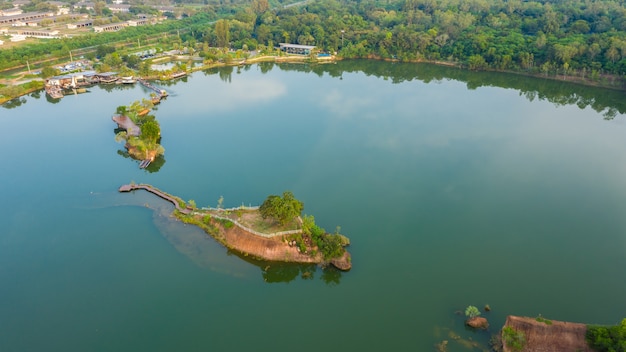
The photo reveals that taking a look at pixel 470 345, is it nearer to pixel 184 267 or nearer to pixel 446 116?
pixel 184 267

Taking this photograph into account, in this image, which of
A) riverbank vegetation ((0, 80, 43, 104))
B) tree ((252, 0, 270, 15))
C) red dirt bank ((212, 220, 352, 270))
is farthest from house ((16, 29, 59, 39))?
red dirt bank ((212, 220, 352, 270))

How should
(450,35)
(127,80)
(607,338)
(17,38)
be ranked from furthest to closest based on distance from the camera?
1. (17,38)
2. (450,35)
3. (127,80)
4. (607,338)

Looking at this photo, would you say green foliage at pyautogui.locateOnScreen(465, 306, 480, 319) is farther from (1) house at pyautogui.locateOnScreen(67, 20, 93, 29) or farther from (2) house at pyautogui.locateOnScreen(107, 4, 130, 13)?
(2) house at pyautogui.locateOnScreen(107, 4, 130, 13)

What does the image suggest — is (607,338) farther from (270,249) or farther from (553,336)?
(270,249)

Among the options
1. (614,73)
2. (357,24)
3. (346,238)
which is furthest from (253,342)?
(357,24)

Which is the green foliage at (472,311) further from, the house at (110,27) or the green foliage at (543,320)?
the house at (110,27)

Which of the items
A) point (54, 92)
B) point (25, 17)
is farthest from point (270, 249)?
point (25, 17)

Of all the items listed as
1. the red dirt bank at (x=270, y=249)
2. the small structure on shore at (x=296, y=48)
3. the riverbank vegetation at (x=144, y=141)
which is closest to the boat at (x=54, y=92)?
the riverbank vegetation at (x=144, y=141)
